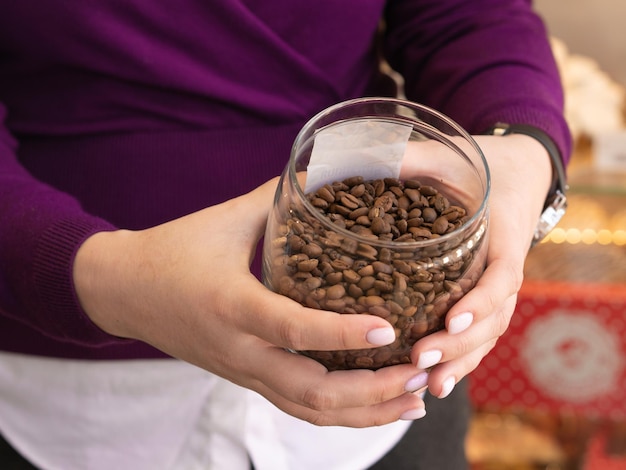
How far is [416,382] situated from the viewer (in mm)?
586

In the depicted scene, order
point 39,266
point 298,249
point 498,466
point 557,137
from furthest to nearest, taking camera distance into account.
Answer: point 498,466, point 557,137, point 39,266, point 298,249

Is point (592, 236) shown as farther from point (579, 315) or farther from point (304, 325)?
point (304, 325)

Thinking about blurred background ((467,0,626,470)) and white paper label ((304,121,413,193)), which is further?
blurred background ((467,0,626,470))

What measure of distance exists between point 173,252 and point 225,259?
0.15ft

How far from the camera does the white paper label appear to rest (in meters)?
0.61

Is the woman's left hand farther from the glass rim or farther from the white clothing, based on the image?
the white clothing

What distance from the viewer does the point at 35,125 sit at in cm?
81

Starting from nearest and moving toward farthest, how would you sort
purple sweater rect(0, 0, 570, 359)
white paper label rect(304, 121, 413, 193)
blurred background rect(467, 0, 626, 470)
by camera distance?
1. white paper label rect(304, 121, 413, 193)
2. purple sweater rect(0, 0, 570, 359)
3. blurred background rect(467, 0, 626, 470)

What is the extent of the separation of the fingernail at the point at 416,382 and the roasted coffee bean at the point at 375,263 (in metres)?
0.02

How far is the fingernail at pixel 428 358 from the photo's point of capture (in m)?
0.55

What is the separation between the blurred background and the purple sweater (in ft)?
1.90

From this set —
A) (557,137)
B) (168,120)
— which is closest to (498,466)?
(557,137)

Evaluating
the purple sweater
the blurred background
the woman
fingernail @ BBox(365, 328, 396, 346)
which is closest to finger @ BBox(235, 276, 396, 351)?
fingernail @ BBox(365, 328, 396, 346)

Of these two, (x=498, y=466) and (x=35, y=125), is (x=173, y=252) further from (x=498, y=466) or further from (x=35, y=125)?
(x=498, y=466)
